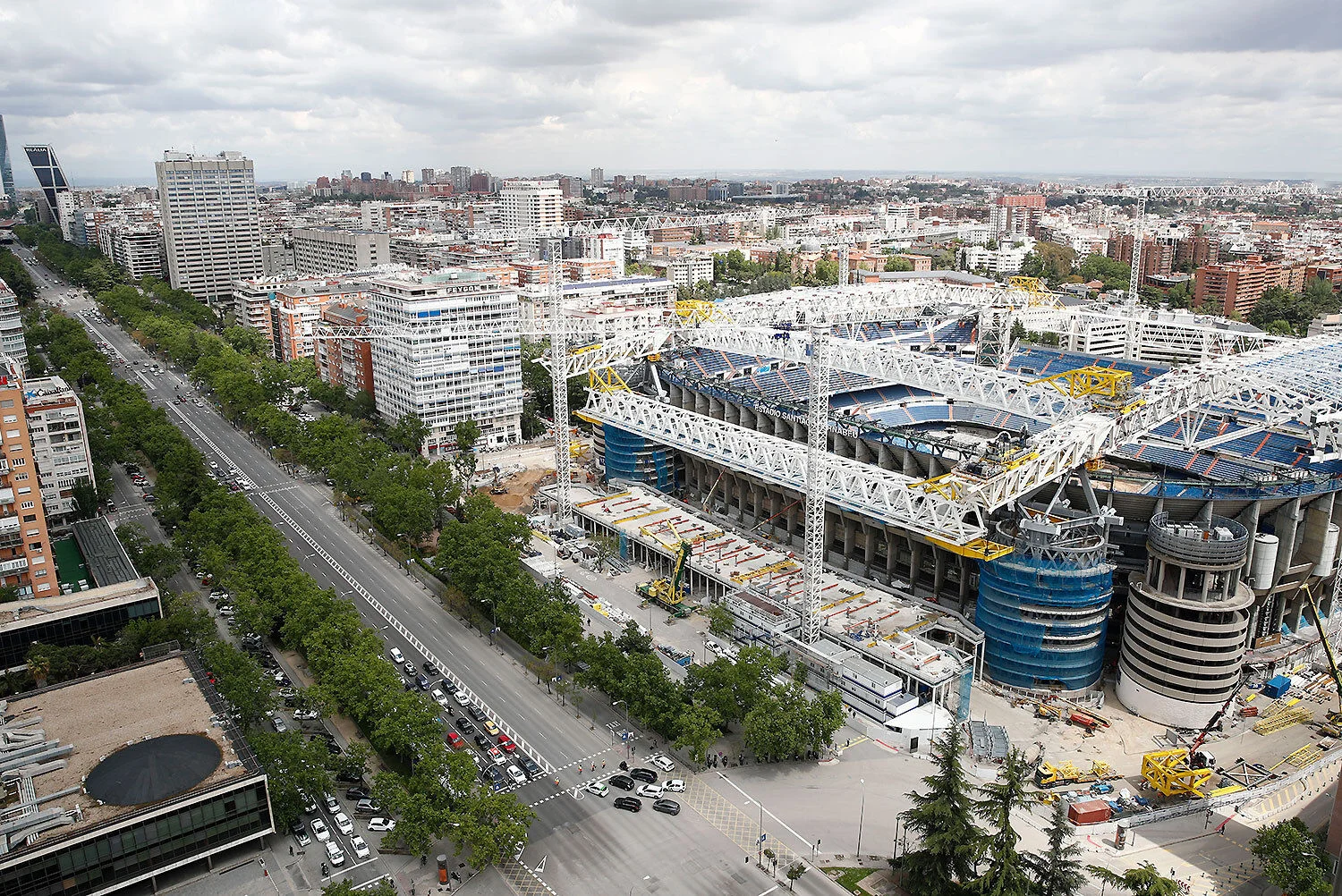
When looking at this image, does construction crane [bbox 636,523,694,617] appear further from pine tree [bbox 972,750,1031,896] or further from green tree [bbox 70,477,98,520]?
green tree [bbox 70,477,98,520]

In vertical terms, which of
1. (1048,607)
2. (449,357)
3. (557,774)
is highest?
(449,357)

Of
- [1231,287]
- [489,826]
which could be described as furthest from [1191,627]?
[1231,287]

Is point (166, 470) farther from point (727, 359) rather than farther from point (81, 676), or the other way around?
point (727, 359)

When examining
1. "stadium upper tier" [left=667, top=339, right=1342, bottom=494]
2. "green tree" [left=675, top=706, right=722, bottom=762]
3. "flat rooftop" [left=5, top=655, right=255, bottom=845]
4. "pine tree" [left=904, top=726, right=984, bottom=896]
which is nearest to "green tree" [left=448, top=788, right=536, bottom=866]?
"green tree" [left=675, top=706, right=722, bottom=762]

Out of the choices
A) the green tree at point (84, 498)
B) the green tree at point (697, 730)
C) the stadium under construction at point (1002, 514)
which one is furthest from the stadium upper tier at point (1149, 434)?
the green tree at point (84, 498)

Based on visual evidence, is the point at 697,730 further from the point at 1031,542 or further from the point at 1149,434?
the point at 1149,434
